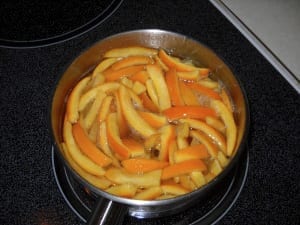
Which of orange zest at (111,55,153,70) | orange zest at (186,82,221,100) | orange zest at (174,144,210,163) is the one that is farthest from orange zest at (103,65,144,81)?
orange zest at (174,144,210,163)

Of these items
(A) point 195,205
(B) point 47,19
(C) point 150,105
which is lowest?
(A) point 195,205

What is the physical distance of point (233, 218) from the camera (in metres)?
0.78

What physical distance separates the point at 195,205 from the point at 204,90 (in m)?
0.25

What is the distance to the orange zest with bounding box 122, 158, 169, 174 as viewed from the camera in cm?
69

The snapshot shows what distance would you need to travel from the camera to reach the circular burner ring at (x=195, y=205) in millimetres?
770

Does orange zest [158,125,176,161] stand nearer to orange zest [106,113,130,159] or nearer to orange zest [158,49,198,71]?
orange zest [106,113,130,159]

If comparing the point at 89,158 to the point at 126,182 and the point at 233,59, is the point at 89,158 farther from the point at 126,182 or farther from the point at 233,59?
the point at 233,59

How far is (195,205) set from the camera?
2.56ft

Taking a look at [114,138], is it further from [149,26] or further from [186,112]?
[149,26]

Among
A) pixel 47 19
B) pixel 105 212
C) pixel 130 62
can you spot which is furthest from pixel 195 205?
pixel 47 19

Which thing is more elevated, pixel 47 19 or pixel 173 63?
pixel 47 19

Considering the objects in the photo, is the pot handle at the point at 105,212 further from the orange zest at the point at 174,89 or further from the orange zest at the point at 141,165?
the orange zest at the point at 174,89

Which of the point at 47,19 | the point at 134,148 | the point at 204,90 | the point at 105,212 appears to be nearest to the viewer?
the point at 105,212

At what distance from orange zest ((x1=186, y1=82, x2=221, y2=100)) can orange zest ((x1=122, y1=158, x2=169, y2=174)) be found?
0.20 metres
